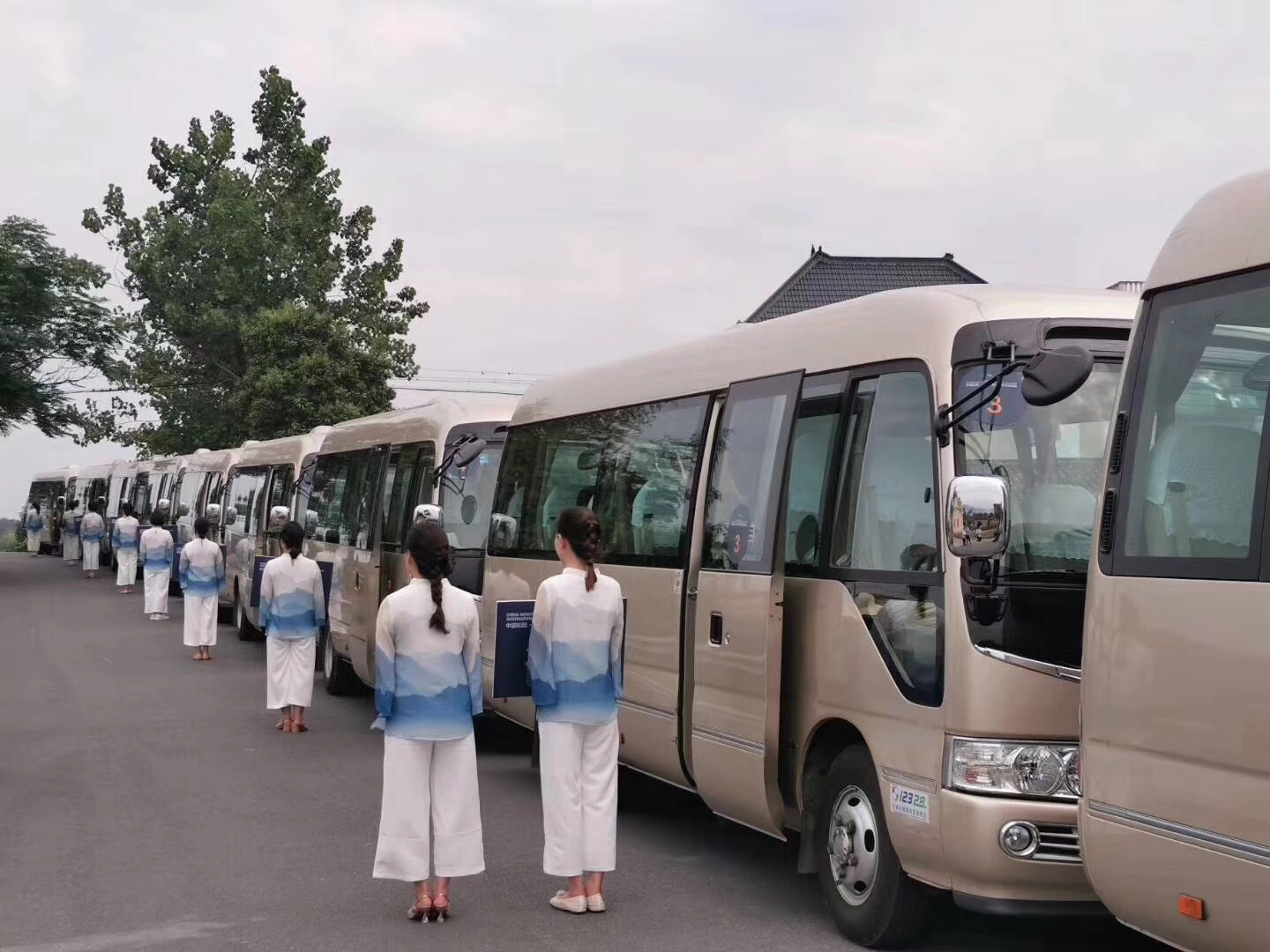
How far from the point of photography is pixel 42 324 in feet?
134

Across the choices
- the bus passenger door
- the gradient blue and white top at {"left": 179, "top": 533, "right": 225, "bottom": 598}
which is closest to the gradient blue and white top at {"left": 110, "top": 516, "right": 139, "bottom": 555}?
the gradient blue and white top at {"left": 179, "top": 533, "right": 225, "bottom": 598}

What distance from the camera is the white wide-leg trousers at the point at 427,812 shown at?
7133 millimetres

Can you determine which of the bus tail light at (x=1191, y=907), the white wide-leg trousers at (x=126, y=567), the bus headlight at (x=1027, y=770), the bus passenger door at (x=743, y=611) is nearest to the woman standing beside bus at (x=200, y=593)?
the bus passenger door at (x=743, y=611)

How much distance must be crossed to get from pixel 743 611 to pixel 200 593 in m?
14.1

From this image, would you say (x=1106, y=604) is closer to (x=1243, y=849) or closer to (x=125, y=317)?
(x=1243, y=849)

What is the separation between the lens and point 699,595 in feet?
27.2

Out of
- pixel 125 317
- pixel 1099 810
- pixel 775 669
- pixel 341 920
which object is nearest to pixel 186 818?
pixel 341 920

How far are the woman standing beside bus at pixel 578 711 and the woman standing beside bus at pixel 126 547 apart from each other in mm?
26727

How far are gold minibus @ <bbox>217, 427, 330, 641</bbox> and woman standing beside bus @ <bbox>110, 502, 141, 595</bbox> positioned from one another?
5028 millimetres

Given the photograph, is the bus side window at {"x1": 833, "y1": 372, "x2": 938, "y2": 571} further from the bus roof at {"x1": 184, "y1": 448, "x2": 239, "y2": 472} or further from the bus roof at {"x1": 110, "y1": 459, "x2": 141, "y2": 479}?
the bus roof at {"x1": 110, "y1": 459, "x2": 141, "y2": 479}

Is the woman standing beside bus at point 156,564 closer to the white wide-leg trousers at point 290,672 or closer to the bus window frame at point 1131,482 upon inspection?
the white wide-leg trousers at point 290,672

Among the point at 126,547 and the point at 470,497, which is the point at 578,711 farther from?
the point at 126,547

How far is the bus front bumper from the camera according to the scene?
18.9 ft

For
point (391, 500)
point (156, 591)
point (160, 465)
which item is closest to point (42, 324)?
point (160, 465)
